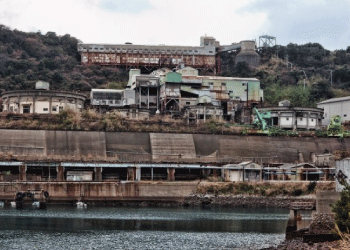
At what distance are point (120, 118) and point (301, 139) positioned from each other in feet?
83.6

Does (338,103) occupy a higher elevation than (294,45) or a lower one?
lower

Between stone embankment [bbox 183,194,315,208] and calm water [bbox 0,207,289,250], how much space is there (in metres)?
Answer: 5.34

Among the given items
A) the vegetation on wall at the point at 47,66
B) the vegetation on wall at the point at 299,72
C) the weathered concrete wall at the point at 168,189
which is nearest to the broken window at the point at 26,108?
the vegetation on wall at the point at 47,66

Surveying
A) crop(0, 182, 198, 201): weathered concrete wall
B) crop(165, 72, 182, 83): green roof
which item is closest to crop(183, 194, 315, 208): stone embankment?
crop(0, 182, 198, 201): weathered concrete wall

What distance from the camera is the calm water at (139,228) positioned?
41594mm

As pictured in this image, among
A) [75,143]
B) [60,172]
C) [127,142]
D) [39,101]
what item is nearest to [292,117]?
[127,142]

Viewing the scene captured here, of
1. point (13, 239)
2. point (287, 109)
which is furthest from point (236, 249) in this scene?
point (287, 109)

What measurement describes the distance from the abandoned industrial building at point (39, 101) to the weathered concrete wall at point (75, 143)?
12246mm

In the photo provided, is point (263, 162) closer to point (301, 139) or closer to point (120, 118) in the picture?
point (301, 139)

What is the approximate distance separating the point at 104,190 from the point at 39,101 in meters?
32.3

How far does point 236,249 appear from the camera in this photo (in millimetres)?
39344

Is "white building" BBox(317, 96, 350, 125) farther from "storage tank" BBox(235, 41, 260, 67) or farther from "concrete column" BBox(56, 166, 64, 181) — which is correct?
"concrete column" BBox(56, 166, 64, 181)

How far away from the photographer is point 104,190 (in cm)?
7031

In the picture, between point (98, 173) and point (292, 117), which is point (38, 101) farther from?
point (292, 117)
